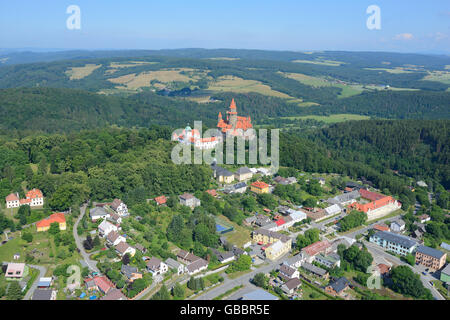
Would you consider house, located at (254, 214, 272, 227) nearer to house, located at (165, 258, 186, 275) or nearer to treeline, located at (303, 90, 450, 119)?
house, located at (165, 258, 186, 275)

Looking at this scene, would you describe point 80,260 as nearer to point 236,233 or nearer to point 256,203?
point 236,233

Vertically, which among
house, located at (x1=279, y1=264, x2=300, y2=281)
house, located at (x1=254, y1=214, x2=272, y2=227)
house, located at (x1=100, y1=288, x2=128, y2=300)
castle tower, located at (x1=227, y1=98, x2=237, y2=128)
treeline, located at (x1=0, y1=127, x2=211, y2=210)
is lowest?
house, located at (x1=279, y1=264, x2=300, y2=281)

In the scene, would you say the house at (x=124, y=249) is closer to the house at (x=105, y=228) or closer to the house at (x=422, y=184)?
the house at (x=105, y=228)

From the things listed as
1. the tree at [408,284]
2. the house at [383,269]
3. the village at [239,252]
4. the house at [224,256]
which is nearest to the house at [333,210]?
Answer: the village at [239,252]

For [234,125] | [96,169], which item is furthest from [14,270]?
[234,125]

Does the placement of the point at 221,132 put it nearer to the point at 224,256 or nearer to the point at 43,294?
the point at 224,256

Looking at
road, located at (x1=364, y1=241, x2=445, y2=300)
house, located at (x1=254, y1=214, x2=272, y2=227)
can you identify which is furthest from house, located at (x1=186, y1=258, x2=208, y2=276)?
road, located at (x1=364, y1=241, x2=445, y2=300)
